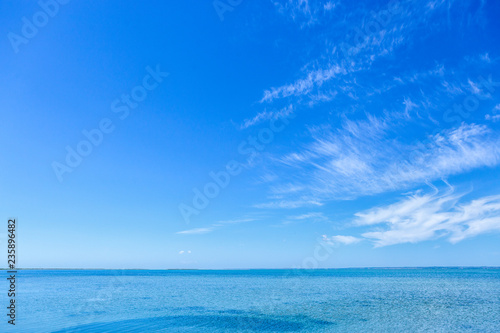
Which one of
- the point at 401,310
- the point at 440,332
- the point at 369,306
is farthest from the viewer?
the point at 369,306

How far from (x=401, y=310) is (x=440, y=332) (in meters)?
9.90

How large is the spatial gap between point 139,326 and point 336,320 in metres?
18.2

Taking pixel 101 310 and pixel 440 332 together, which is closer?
pixel 440 332

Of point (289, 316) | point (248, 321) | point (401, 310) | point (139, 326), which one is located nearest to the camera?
point (139, 326)

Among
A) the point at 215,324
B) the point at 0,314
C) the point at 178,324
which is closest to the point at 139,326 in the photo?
the point at 178,324

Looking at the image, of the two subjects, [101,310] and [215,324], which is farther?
[101,310]

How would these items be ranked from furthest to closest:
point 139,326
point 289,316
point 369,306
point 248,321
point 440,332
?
point 369,306 < point 289,316 < point 248,321 < point 139,326 < point 440,332

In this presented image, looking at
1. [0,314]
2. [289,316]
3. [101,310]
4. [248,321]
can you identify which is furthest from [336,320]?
[0,314]

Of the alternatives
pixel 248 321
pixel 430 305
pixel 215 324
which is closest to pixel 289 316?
pixel 248 321

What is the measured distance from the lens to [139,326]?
26859mm

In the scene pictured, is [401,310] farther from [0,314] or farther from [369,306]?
[0,314]

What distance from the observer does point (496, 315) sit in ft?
99.5

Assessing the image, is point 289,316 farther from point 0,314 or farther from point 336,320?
point 0,314

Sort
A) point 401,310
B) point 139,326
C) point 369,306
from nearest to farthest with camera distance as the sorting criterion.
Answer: point 139,326 < point 401,310 < point 369,306
